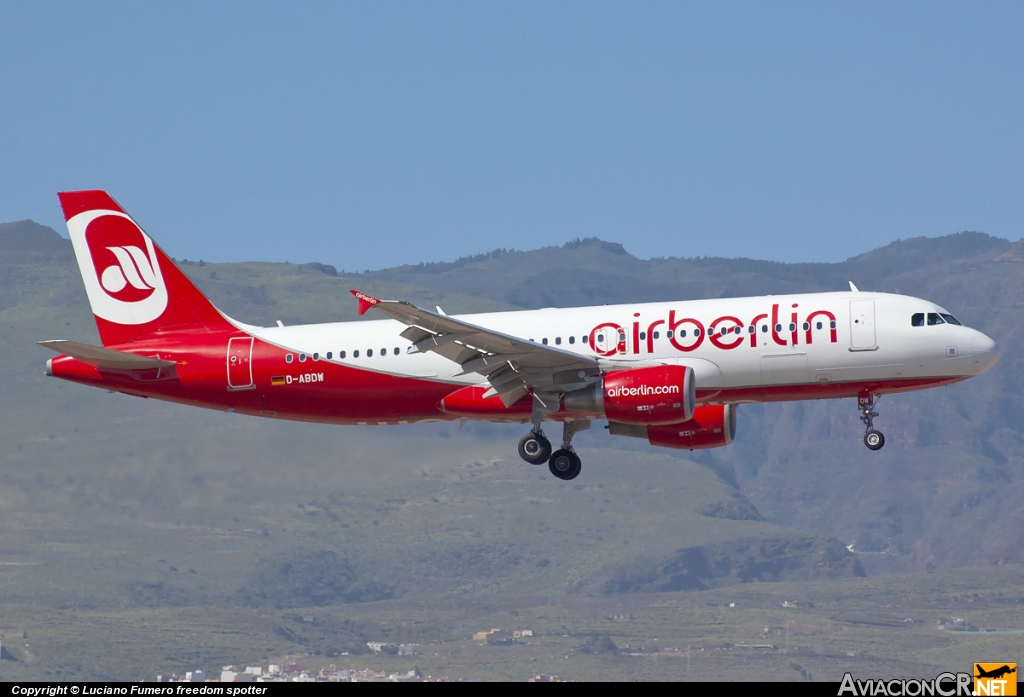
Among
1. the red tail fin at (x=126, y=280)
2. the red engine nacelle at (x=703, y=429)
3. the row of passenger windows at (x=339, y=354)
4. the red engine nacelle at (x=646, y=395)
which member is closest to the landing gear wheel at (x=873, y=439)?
the red engine nacelle at (x=703, y=429)

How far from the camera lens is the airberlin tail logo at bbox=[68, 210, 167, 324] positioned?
50188 millimetres

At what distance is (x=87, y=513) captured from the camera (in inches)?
6107

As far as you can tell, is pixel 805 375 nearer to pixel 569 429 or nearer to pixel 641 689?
pixel 569 429

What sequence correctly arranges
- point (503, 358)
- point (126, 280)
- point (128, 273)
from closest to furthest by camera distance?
point (503, 358), point (126, 280), point (128, 273)

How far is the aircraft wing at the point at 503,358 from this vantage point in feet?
140

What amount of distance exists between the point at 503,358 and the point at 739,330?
7.16m

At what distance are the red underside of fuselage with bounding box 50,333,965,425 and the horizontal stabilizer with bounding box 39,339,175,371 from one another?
0.21 metres

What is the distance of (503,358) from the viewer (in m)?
44.3

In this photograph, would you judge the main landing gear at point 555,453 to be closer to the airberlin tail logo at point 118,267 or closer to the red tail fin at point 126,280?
the red tail fin at point 126,280

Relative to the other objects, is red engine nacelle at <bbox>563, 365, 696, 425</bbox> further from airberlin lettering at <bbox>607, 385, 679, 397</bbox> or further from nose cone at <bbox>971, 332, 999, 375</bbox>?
nose cone at <bbox>971, 332, 999, 375</bbox>

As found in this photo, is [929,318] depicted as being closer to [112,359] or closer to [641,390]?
[641,390]

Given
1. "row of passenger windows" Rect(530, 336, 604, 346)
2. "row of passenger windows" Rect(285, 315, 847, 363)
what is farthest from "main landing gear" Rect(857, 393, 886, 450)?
"row of passenger windows" Rect(530, 336, 604, 346)

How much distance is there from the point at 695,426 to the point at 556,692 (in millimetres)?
17523

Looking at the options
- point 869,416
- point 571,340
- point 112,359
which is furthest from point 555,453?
point 112,359
